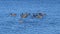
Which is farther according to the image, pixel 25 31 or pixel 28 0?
pixel 28 0

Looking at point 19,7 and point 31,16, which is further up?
point 19,7

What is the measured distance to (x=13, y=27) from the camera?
1.57m

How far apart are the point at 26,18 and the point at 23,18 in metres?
0.04

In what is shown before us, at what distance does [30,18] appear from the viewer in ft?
5.56

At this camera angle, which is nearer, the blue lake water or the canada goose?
the blue lake water

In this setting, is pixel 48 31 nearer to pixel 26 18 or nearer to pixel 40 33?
pixel 40 33

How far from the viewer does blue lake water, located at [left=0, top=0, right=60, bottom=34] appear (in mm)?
1542

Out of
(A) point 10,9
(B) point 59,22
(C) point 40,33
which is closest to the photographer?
(C) point 40,33

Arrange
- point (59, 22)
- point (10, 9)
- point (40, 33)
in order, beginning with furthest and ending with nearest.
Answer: point (10, 9), point (59, 22), point (40, 33)

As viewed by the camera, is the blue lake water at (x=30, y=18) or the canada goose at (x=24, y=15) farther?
the canada goose at (x=24, y=15)

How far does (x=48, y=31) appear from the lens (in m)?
1.54

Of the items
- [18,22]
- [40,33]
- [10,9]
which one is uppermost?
[10,9]

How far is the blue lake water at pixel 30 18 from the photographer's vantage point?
154cm

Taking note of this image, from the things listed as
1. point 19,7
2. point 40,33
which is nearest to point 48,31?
point 40,33
